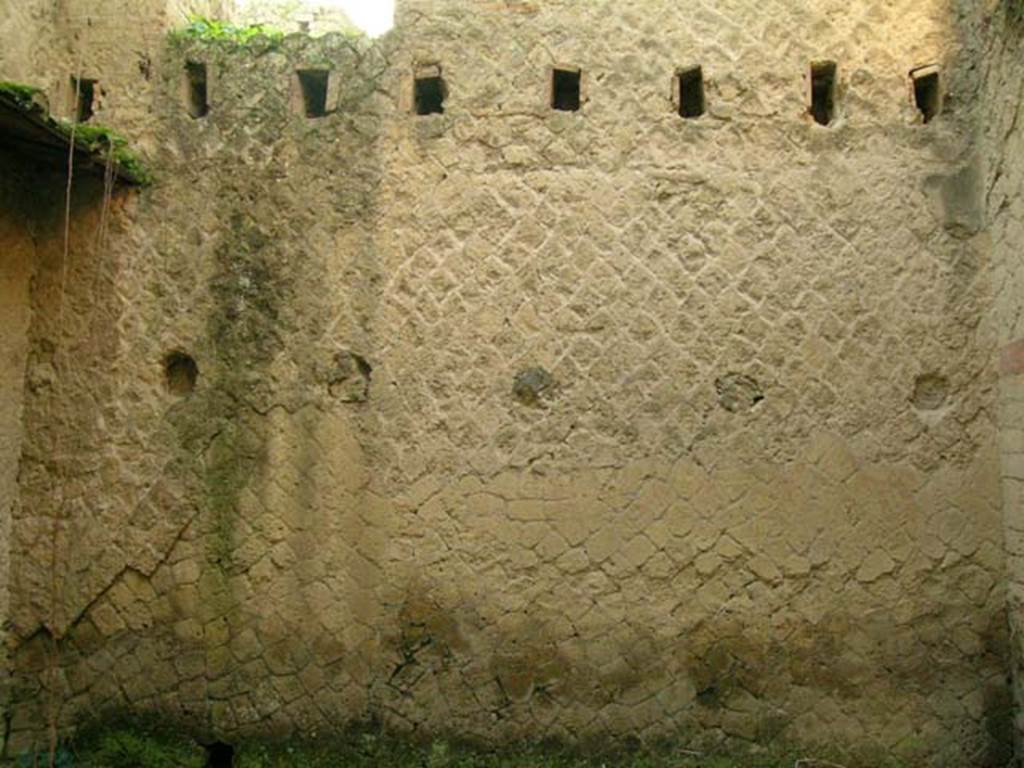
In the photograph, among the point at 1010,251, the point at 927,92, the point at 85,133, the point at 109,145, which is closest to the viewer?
the point at 1010,251

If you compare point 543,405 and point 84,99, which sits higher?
point 84,99

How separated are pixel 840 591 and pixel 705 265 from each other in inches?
69.2

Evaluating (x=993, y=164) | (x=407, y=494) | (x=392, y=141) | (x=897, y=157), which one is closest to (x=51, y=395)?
(x=407, y=494)

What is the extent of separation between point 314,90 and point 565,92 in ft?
4.56

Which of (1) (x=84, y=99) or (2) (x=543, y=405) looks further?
(1) (x=84, y=99)

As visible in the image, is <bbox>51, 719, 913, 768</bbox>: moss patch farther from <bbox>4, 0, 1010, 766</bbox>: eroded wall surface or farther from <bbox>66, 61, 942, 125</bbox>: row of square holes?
<bbox>66, 61, 942, 125</bbox>: row of square holes

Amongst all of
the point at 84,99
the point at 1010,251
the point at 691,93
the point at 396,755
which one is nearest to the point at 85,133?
the point at 84,99

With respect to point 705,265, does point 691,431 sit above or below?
below

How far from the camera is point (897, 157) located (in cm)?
415

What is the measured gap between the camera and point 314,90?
4414mm

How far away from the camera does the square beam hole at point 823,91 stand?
4.24 metres

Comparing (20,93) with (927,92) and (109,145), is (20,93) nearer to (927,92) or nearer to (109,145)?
(109,145)

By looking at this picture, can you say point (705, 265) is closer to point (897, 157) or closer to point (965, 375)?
point (897, 157)

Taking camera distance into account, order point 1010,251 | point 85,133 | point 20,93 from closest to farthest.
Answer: point 20,93 → point 1010,251 → point 85,133
